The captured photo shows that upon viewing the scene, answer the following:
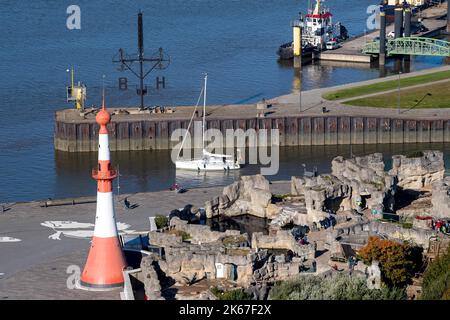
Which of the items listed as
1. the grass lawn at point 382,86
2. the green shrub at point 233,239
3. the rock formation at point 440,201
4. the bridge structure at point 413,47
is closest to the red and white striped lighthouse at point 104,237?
the green shrub at point 233,239

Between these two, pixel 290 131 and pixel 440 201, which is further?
pixel 290 131

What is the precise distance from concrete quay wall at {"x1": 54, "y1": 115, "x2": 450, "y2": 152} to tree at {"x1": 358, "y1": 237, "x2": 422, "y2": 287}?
5237 centimetres

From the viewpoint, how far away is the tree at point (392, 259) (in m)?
77.4

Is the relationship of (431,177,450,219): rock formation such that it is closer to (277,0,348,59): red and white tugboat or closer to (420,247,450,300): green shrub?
(420,247,450,300): green shrub

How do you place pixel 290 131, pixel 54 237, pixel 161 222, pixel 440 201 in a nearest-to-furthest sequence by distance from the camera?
pixel 54 237
pixel 161 222
pixel 440 201
pixel 290 131

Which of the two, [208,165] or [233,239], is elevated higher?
[208,165]

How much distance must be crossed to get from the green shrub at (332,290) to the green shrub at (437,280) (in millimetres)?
1432

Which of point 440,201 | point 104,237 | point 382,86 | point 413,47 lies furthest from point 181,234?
point 413,47

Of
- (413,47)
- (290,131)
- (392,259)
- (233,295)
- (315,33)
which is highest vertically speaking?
(315,33)

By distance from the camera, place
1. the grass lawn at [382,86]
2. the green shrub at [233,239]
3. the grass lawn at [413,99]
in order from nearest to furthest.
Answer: the green shrub at [233,239]
the grass lawn at [413,99]
the grass lawn at [382,86]

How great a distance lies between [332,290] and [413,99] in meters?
73.9

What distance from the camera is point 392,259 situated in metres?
78.4

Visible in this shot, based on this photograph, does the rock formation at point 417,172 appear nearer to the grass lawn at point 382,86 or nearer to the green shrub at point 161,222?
the green shrub at point 161,222

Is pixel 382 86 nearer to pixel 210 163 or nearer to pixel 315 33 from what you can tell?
pixel 210 163
